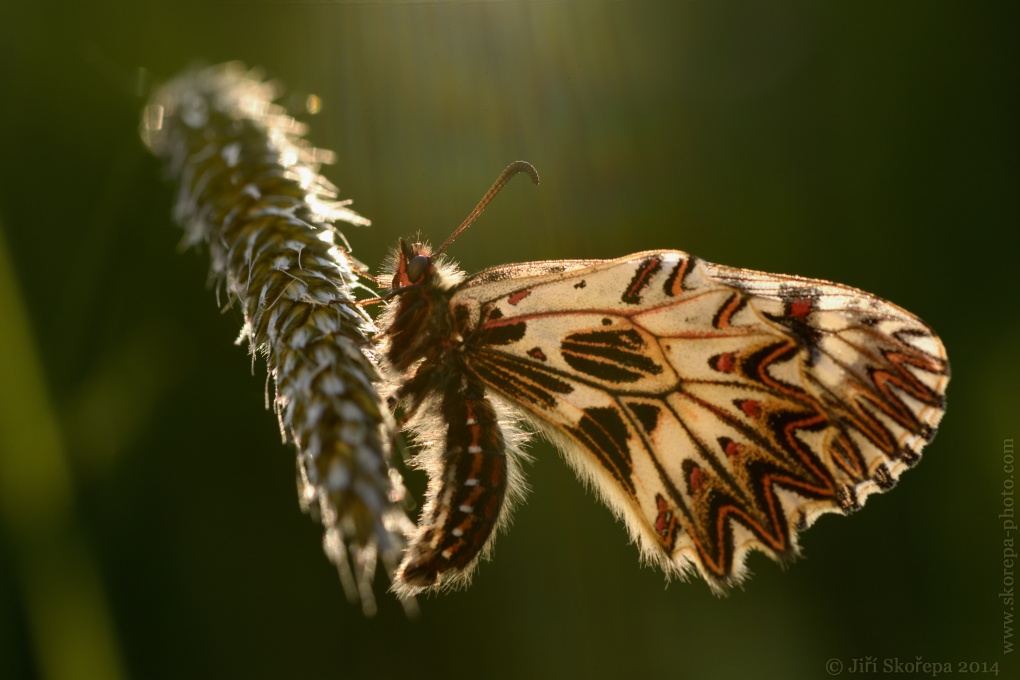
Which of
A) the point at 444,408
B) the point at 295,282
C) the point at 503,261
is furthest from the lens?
the point at 503,261

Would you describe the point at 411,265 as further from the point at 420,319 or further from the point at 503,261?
the point at 503,261

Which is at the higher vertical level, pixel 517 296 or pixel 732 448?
pixel 517 296

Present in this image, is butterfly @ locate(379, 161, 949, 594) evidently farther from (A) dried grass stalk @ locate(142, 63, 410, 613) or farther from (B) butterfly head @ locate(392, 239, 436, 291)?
(A) dried grass stalk @ locate(142, 63, 410, 613)

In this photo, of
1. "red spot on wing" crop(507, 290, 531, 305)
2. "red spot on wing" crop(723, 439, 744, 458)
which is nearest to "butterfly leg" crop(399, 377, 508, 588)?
"red spot on wing" crop(507, 290, 531, 305)

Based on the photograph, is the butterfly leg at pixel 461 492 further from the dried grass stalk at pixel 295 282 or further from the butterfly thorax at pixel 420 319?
the dried grass stalk at pixel 295 282

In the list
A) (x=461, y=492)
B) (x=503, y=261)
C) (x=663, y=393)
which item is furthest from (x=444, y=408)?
(x=503, y=261)

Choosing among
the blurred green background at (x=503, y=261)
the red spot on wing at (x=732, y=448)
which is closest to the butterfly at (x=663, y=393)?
the red spot on wing at (x=732, y=448)
